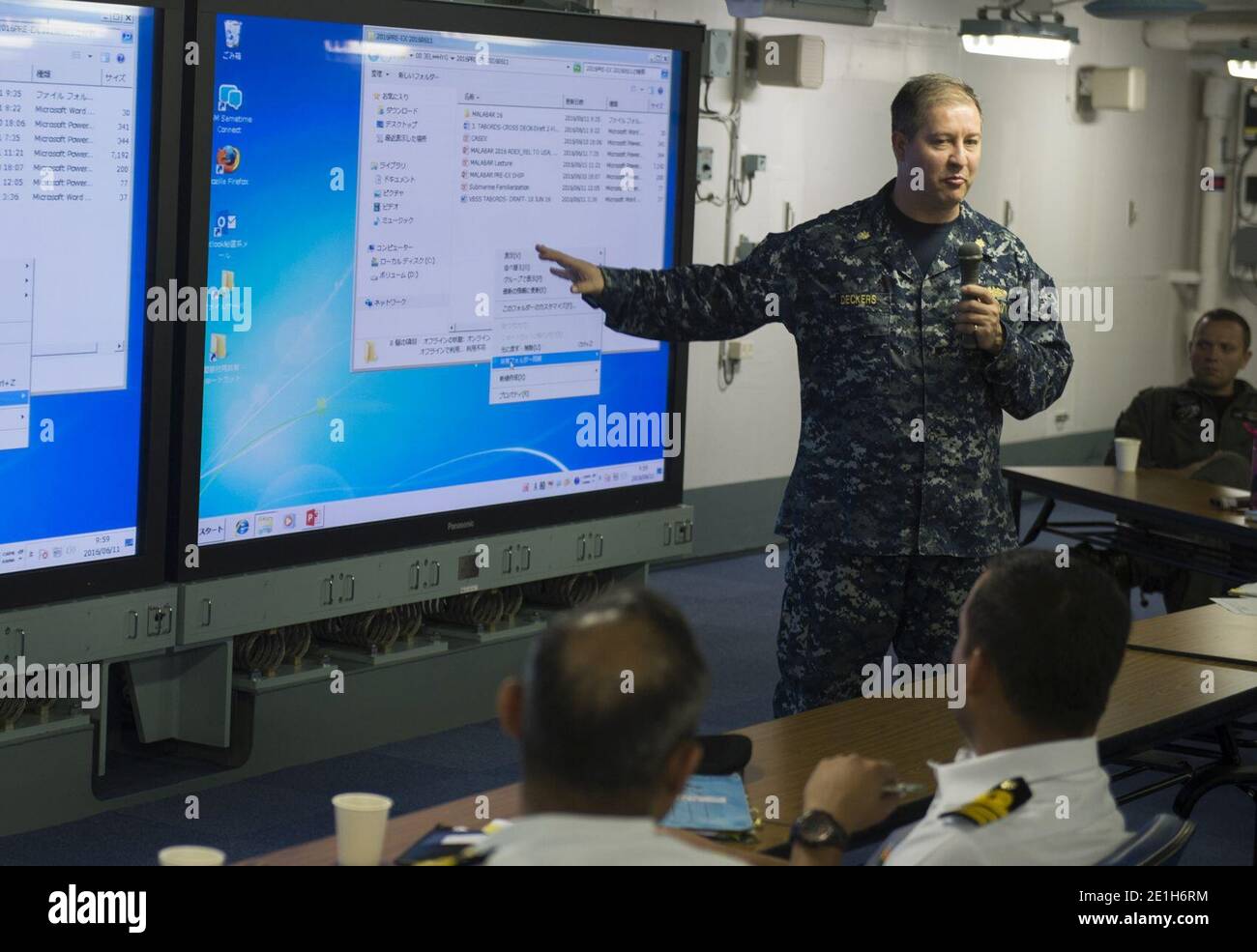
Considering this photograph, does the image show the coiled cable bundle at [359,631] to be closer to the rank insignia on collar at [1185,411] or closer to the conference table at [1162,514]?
the conference table at [1162,514]

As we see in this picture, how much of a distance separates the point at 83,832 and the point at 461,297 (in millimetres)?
1658

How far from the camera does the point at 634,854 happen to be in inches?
53.6

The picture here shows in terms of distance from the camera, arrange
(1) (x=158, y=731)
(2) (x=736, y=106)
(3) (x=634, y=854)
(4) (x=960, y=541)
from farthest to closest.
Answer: (2) (x=736, y=106)
(1) (x=158, y=731)
(4) (x=960, y=541)
(3) (x=634, y=854)

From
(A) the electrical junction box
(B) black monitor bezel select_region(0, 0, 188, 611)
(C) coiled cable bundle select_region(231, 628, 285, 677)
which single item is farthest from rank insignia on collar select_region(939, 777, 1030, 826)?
(A) the electrical junction box

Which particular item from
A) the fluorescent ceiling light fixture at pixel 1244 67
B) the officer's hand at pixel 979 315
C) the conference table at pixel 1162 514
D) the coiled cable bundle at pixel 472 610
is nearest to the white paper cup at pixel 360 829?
the officer's hand at pixel 979 315

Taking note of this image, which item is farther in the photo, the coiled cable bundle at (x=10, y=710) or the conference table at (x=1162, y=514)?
the conference table at (x=1162, y=514)

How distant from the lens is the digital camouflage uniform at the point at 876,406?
3.29 metres

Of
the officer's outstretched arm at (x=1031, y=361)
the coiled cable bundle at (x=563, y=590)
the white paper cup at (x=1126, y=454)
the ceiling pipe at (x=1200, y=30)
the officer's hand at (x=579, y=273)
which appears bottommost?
the coiled cable bundle at (x=563, y=590)

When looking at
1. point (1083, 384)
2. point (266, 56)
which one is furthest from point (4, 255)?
point (1083, 384)

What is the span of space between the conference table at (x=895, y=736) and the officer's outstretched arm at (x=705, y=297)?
3.10 ft

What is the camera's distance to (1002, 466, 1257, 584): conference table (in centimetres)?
501

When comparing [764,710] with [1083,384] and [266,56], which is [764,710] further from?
[1083,384]

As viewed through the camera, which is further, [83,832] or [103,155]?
[83,832]

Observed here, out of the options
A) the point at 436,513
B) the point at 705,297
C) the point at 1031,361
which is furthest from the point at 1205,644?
the point at 436,513
